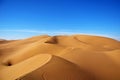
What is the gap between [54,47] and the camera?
21.7 meters

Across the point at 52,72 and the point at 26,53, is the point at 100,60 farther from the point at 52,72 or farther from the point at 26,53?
the point at 26,53

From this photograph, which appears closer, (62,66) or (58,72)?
(58,72)

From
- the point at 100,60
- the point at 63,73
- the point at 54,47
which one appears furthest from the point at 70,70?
the point at 54,47

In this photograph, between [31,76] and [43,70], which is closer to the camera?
[31,76]

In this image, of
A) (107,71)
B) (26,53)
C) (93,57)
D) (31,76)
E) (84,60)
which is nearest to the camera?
(31,76)

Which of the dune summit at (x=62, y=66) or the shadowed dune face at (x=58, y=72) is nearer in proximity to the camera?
the shadowed dune face at (x=58, y=72)

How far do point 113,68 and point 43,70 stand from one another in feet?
19.9

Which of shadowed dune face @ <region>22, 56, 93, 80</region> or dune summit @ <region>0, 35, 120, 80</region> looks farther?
dune summit @ <region>0, 35, 120, 80</region>

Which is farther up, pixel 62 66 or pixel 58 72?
pixel 62 66

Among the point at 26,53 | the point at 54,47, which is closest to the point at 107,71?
the point at 54,47

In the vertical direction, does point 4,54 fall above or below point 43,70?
below

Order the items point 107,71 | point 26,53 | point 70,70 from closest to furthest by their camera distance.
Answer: point 70,70, point 107,71, point 26,53

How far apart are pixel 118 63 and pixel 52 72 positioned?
703 cm

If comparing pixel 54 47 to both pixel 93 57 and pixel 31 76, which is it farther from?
pixel 31 76
